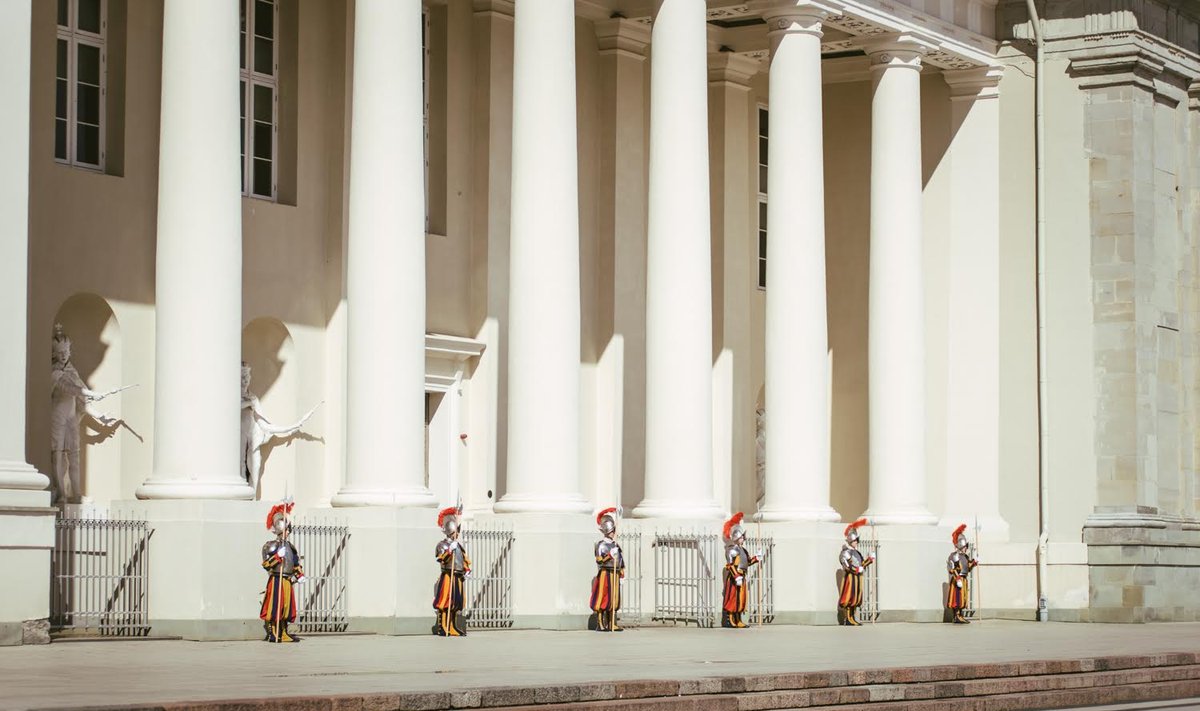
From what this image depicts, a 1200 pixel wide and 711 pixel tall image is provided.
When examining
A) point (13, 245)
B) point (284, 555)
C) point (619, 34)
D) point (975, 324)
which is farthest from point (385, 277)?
Answer: point (975, 324)

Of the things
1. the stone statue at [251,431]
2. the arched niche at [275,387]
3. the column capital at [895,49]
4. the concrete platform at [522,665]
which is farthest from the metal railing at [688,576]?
the column capital at [895,49]

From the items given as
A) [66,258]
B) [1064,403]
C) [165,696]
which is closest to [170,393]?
[66,258]

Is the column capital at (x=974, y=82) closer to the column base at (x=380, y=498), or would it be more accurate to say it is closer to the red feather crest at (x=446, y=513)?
the column base at (x=380, y=498)

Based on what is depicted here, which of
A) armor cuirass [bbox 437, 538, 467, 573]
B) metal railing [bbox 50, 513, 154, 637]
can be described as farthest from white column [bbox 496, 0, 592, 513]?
metal railing [bbox 50, 513, 154, 637]

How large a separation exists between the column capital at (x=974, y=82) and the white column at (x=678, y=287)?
8395 mm

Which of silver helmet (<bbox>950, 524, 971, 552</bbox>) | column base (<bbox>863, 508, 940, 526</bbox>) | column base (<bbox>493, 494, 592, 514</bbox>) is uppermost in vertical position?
column base (<bbox>493, 494, 592, 514</bbox>)

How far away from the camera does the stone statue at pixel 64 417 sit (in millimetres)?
25281

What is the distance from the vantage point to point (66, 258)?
84.7ft

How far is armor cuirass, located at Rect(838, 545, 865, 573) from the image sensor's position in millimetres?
30703

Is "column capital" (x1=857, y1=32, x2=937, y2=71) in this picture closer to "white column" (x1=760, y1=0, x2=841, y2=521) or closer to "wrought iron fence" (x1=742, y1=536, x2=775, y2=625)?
"white column" (x1=760, y1=0, x2=841, y2=521)

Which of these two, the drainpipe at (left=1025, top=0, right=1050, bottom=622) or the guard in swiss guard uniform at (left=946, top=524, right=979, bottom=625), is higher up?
the drainpipe at (left=1025, top=0, right=1050, bottom=622)

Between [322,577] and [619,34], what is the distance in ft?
43.0

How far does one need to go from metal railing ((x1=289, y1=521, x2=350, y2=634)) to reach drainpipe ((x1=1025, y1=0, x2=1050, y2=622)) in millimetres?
15148

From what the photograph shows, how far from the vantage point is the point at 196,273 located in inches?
901
